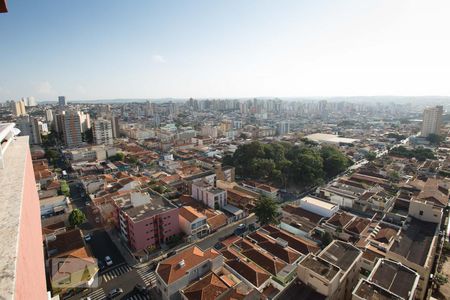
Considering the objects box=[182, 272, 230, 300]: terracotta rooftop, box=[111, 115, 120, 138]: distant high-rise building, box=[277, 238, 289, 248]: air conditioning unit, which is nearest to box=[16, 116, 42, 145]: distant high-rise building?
box=[111, 115, 120, 138]: distant high-rise building

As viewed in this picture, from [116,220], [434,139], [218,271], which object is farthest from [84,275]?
[434,139]

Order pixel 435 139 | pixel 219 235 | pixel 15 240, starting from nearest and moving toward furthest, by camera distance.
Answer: pixel 15 240 → pixel 219 235 → pixel 435 139

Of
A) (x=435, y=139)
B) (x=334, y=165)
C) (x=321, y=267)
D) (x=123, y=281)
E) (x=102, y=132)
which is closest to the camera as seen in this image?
(x=321, y=267)

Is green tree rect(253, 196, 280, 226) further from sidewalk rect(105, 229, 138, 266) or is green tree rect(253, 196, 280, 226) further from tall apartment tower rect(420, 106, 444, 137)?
tall apartment tower rect(420, 106, 444, 137)

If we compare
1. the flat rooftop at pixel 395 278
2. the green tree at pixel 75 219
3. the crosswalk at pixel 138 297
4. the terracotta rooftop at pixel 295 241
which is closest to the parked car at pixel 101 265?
the crosswalk at pixel 138 297

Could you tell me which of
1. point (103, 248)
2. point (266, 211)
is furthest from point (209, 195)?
point (103, 248)

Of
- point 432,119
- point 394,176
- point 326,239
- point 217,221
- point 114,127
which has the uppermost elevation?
point 432,119

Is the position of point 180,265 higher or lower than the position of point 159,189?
higher

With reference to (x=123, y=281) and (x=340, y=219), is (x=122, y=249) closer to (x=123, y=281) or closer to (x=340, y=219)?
(x=123, y=281)
